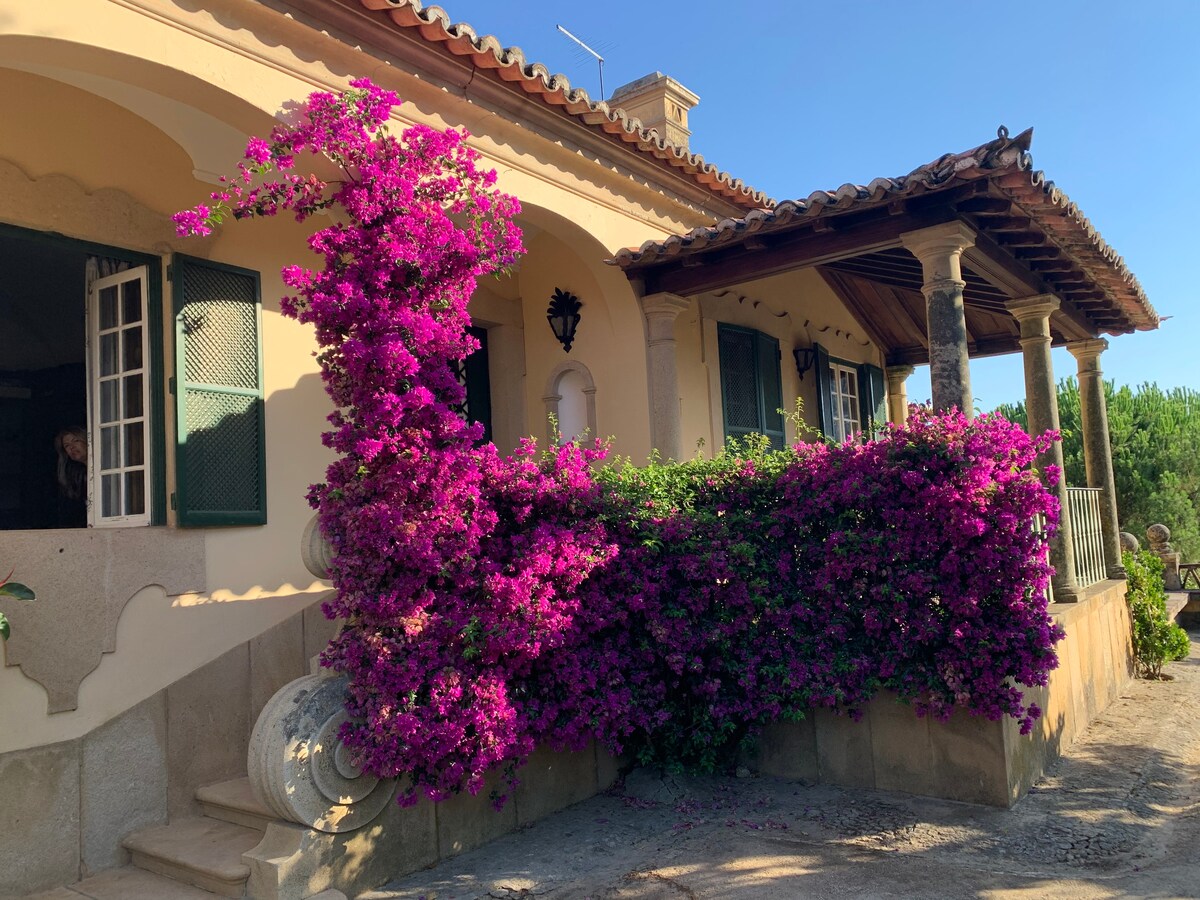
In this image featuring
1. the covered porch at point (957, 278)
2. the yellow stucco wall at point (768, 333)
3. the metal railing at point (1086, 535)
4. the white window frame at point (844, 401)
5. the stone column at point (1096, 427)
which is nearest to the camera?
the covered porch at point (957, 278)

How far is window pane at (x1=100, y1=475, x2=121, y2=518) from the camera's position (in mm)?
5484

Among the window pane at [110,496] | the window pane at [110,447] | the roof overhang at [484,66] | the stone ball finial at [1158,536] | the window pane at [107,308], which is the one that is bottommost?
the stone ball finial at [1158,536]

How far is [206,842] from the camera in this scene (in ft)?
14.8

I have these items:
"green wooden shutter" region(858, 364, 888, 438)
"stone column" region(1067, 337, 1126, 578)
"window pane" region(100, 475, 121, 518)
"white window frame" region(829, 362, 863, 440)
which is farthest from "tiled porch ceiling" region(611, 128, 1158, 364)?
"window pane" region(100, 475, 121, 518)

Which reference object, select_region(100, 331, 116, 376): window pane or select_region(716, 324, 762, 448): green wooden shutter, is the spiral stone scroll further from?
select_region(716, 324, 762, 448): green wooden shutter

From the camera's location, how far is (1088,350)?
998cm

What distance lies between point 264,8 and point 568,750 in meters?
4.49

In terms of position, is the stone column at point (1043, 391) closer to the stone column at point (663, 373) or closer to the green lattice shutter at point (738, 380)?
the green lattice shutter at point (738, 380)

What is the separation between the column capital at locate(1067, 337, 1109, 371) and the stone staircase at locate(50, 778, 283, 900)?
30.1ft

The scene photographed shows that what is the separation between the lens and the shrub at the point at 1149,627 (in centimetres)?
884

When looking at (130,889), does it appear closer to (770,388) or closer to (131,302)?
(131,302)

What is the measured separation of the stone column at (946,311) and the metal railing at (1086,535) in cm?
239

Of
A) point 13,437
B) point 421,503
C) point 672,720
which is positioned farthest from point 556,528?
point 13,437

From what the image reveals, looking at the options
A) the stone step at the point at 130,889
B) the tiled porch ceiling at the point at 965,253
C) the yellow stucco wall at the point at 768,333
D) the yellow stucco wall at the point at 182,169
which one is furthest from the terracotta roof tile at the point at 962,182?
the stone step at the point at 130,889
